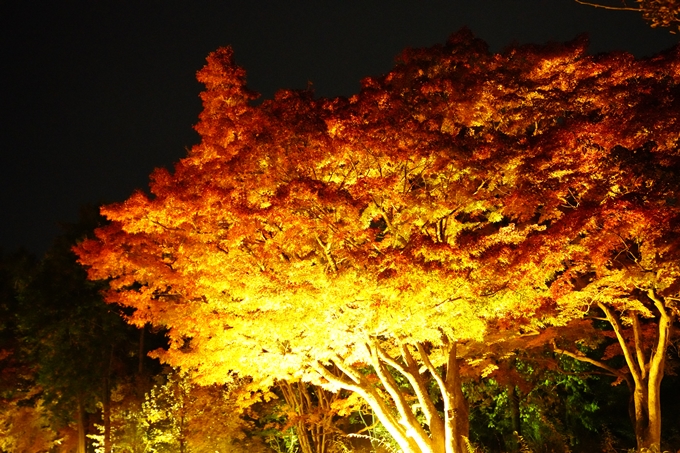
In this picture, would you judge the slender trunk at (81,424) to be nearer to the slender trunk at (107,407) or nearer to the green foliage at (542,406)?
the slender trunk at (107,407)

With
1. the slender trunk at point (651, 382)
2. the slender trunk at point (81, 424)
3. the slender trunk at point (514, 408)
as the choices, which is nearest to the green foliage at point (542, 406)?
the slender trunk at point (514, 408)

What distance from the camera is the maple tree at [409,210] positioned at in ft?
28.4

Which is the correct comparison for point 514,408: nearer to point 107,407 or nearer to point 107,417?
point 107,417

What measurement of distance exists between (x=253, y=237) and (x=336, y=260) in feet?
5.20

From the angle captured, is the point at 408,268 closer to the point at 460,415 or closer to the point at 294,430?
the point at 460,415

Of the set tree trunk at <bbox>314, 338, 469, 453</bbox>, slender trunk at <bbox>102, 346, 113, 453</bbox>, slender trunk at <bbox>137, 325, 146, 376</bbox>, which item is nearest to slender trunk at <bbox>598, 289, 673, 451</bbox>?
tree trunk at <bbox>314, 338, 469, 453</bbox>

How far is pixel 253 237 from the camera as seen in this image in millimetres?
9719

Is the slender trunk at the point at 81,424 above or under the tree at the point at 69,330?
under

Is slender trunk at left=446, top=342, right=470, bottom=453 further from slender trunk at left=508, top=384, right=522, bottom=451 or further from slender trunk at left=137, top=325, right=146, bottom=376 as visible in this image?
slender trunk at left=137, top=325, right=146, bottom=376

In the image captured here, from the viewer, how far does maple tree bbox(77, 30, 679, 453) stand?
341 inches

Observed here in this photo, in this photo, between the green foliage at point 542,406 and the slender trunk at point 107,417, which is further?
the slender trunk at point 107,417

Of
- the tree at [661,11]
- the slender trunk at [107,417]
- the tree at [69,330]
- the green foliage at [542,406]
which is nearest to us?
the tree at [661,11]

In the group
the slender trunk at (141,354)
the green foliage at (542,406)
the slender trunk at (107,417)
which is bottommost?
the green foliage at (542,406)

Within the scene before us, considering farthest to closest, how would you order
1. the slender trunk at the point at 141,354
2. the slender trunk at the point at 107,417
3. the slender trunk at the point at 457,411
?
the slender trunk at the point at 141,354 < the slender trunk at the point at 107,417 < the slender trunk at the point at 457,411
